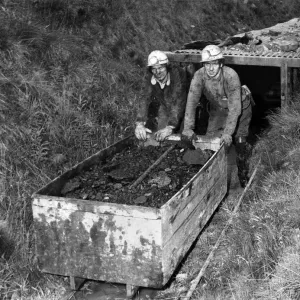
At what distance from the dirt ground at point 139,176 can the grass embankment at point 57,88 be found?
29.5 inches

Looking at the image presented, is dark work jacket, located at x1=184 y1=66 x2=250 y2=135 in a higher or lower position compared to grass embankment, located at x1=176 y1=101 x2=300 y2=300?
higher

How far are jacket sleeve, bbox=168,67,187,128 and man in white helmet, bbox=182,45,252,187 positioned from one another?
16cm

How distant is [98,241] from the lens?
554 cm

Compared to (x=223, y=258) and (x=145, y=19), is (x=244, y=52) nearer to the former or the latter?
(x=145, y=19)

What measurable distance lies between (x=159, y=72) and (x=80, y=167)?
178cm

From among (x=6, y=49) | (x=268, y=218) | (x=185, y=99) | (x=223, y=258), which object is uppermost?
(x=6, y=49)

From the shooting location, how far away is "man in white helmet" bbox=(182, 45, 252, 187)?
24.7 ft

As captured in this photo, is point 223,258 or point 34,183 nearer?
point 223,258

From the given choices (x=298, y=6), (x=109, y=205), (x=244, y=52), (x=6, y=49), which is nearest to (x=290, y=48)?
(x=244, y=52)

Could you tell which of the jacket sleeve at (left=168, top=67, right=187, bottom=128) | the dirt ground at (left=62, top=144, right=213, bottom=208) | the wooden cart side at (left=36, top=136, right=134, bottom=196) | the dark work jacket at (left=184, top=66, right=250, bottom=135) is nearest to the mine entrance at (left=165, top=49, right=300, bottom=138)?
the dark work jacket at (left=184, top=66, right=250, bottom=135)

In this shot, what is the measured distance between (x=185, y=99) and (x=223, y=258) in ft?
8.83

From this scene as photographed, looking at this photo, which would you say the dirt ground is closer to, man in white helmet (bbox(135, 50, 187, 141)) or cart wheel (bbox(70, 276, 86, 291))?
man in white helmet (bbox(135, 50, 187, 141))

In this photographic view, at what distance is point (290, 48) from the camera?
9656 mm

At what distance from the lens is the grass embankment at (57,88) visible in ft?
21.4
